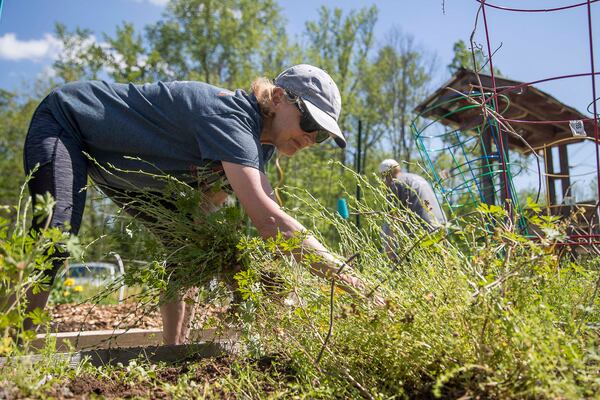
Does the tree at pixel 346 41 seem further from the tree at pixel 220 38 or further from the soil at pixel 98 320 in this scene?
the soil at pixel 98 320

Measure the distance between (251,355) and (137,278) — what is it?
421 millimetres

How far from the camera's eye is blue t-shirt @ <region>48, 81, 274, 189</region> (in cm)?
183

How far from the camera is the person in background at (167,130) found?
1.74m

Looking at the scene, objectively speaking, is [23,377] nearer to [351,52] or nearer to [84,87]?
[84,87]

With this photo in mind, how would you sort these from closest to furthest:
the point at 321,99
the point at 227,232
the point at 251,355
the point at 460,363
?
the point at 460,363 < the point at 251,355 < the point at 227,232 < the point at 321,99

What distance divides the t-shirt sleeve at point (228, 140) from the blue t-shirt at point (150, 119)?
0.04 feet

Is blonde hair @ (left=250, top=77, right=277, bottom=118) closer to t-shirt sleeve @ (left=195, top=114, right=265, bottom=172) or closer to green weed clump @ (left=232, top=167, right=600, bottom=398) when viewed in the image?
t-shirt sleeve @ (left=195, top=114, right=265, bottom=172)

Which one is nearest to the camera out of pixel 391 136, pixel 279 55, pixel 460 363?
pixel 460 363

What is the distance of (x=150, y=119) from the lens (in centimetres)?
194

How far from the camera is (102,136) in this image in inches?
75.5

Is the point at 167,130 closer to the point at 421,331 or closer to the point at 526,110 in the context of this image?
the point at 421,331

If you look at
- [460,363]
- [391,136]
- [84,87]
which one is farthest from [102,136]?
[391,136]

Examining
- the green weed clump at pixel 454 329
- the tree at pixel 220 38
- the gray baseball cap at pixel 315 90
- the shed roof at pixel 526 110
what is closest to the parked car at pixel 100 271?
the green weed clump at pixel 454 329

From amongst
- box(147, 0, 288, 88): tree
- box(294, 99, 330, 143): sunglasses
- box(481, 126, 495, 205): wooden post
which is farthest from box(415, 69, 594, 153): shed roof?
box(147, 0, 288, 88): tree
